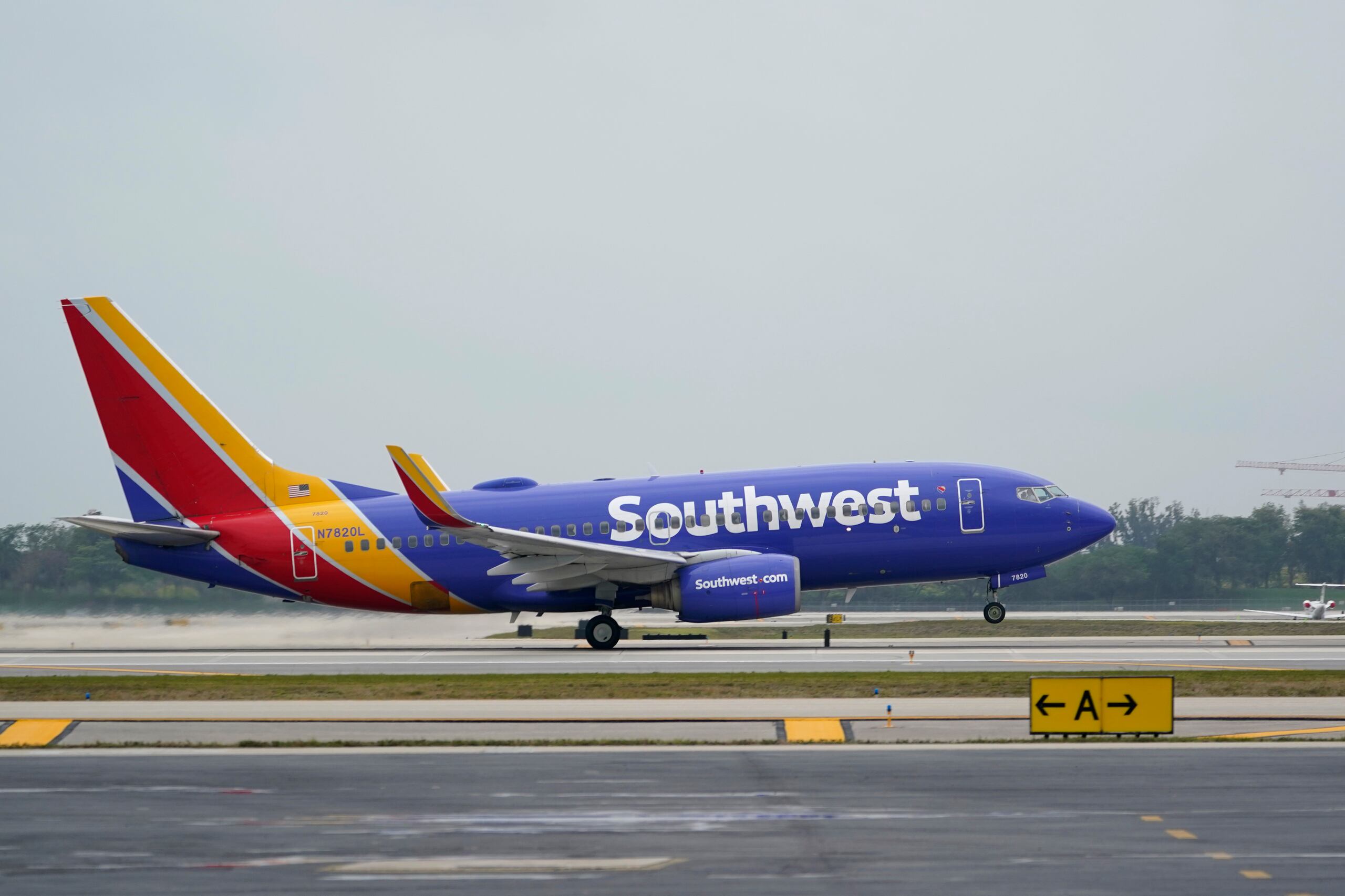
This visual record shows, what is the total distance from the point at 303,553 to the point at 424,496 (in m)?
5.48

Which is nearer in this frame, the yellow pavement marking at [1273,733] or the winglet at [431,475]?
the yellow pavement marking at [1273,733]

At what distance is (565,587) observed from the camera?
3281 cm

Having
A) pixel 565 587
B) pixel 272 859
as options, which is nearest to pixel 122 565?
pixel 565 587

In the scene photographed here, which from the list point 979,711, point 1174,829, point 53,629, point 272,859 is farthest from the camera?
point 53,629

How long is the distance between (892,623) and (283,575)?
25751mm

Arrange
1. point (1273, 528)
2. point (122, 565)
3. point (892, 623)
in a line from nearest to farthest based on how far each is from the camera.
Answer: point (122, 565) → point (892, 623) → point (1273, 528)

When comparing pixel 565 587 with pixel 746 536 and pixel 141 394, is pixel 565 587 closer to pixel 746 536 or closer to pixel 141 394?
pixel 746 536

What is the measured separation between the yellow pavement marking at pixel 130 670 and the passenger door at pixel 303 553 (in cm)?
548

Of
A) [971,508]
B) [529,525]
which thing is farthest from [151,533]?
[971,508]

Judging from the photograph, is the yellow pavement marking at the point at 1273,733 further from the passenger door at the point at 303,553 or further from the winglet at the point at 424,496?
the passenger door at the point at 303,553

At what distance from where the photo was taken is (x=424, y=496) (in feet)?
100

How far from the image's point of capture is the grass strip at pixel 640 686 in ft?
70.9

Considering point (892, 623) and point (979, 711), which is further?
point (892, 623)

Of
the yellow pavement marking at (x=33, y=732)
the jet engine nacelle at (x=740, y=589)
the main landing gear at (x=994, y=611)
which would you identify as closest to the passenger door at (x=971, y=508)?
the main landing gear at (x=994, y=611)
